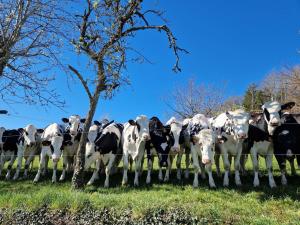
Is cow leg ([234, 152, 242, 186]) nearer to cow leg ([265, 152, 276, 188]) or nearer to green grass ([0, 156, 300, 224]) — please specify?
green grass ([0, 156, 300, 224])

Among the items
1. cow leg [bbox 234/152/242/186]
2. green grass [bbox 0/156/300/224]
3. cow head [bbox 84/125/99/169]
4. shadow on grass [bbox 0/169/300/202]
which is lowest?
green grass [bbox 0/156/300/224]

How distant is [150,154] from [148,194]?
3446mm

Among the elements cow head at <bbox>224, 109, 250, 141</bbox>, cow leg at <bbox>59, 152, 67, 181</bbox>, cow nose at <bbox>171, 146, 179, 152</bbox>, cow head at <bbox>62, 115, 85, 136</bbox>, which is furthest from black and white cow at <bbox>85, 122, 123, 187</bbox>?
cow head at <bbox>224, 109, 250, 141</bbox>

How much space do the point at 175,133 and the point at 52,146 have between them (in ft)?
16.7

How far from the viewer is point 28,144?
702 inches

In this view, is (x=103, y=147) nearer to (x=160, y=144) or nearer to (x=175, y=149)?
(x=160, y=144)

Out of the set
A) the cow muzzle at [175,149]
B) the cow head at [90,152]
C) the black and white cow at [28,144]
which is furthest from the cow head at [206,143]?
the black and white cow at [28,144]

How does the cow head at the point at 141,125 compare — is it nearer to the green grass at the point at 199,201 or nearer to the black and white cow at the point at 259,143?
the green grass at the point at 199,201

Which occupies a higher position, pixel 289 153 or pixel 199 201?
pixel 289 153

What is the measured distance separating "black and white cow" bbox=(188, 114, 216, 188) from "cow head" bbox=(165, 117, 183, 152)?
1.31 ft

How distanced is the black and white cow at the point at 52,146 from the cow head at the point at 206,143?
5560 mm

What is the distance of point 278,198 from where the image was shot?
38.2 feet

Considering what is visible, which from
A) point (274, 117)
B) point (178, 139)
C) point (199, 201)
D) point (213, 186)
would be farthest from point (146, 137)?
point (274, 117)

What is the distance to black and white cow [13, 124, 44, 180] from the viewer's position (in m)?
17.8
